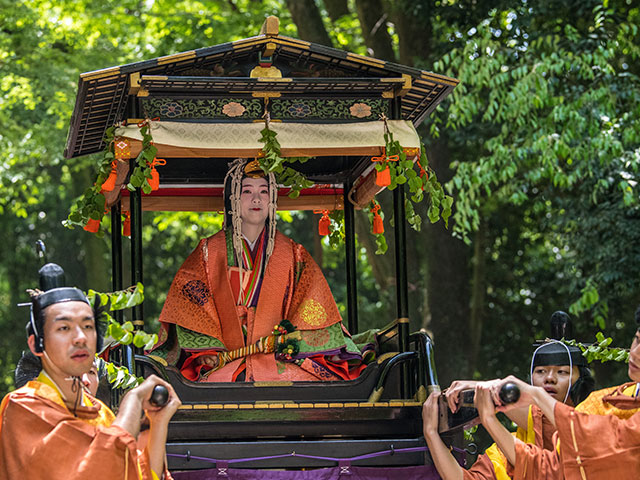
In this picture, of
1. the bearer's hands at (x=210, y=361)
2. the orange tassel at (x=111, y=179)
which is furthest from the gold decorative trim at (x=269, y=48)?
the bearer's hands at (x=210, y=361)

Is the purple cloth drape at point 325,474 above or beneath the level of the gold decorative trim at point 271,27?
beneath

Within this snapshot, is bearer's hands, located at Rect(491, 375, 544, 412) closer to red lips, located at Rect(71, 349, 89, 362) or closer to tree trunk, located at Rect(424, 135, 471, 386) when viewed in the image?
red lips, located at Rect(71, 349, 89, 362)

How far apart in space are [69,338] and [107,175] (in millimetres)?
2525

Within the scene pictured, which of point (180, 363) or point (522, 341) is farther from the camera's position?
point (522, 341)

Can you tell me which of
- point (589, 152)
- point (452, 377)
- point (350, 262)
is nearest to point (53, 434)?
point (350, 262)

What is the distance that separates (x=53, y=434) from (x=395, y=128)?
3.54 m

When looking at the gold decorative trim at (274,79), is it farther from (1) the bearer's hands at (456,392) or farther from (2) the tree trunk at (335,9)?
(2) the tree trunk at (335,9)

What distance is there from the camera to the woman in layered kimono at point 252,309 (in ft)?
23.8

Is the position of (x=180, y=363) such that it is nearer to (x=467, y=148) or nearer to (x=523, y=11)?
(x=523, y=11)

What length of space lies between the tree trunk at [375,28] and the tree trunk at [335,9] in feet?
3.76

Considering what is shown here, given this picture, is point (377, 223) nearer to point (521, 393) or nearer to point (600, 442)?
point (521, 393)

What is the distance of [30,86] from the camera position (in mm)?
13758

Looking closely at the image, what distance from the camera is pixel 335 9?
15320 mm

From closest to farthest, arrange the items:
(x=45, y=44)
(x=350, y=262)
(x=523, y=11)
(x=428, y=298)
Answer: (x=350, y=262) → (x=523, y=11) → (x=428, y=298) → (x=45, y=44)
